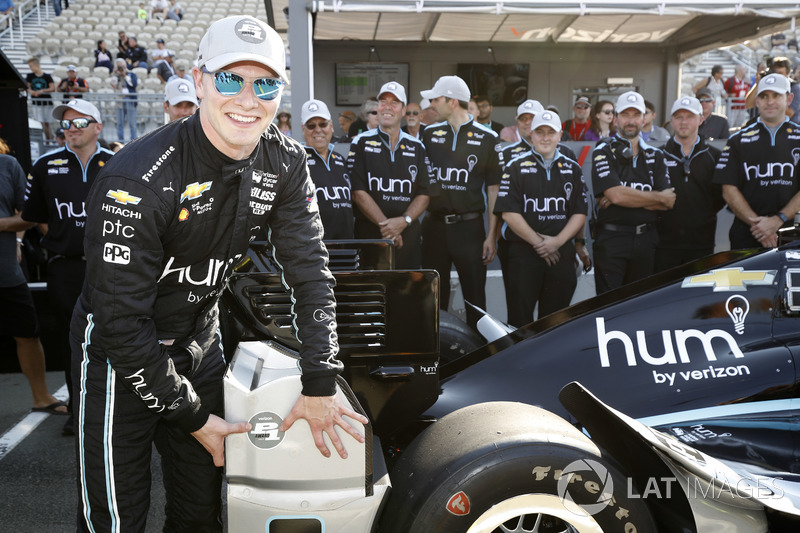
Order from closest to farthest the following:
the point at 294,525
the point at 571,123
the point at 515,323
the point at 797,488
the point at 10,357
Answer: the point at 294,525
the point at 797,488
the point at 515,323
the point at 10,357
the point at 571,123

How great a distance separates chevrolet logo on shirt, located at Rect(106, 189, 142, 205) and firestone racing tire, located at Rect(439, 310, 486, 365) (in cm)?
216

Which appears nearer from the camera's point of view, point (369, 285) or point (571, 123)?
point (369, 285)

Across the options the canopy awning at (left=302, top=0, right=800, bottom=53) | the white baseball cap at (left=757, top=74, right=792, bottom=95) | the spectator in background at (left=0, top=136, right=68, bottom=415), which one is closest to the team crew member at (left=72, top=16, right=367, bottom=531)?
the spectator in background at (left=0, top=136, right=68, bottom=415)

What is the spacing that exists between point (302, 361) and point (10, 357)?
4405 mm

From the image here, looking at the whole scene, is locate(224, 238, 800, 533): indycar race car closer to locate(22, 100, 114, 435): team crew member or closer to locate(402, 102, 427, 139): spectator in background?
locate(22, 100, 114, 435): team crew member

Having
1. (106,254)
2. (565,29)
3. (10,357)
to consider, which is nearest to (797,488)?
(106,254)

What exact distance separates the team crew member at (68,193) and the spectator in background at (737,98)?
35.3 feet

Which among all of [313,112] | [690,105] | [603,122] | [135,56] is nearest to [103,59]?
[135,56]

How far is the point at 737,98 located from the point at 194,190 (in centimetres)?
1229

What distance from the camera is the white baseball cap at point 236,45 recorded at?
1.94 meters

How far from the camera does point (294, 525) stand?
205 cm

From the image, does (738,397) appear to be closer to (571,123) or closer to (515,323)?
(515,323)

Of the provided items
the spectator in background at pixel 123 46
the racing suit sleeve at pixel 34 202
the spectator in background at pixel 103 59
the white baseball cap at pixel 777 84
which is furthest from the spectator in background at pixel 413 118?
the spectator in background at pixel 123 46

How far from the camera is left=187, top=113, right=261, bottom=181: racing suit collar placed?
6.68 feet
